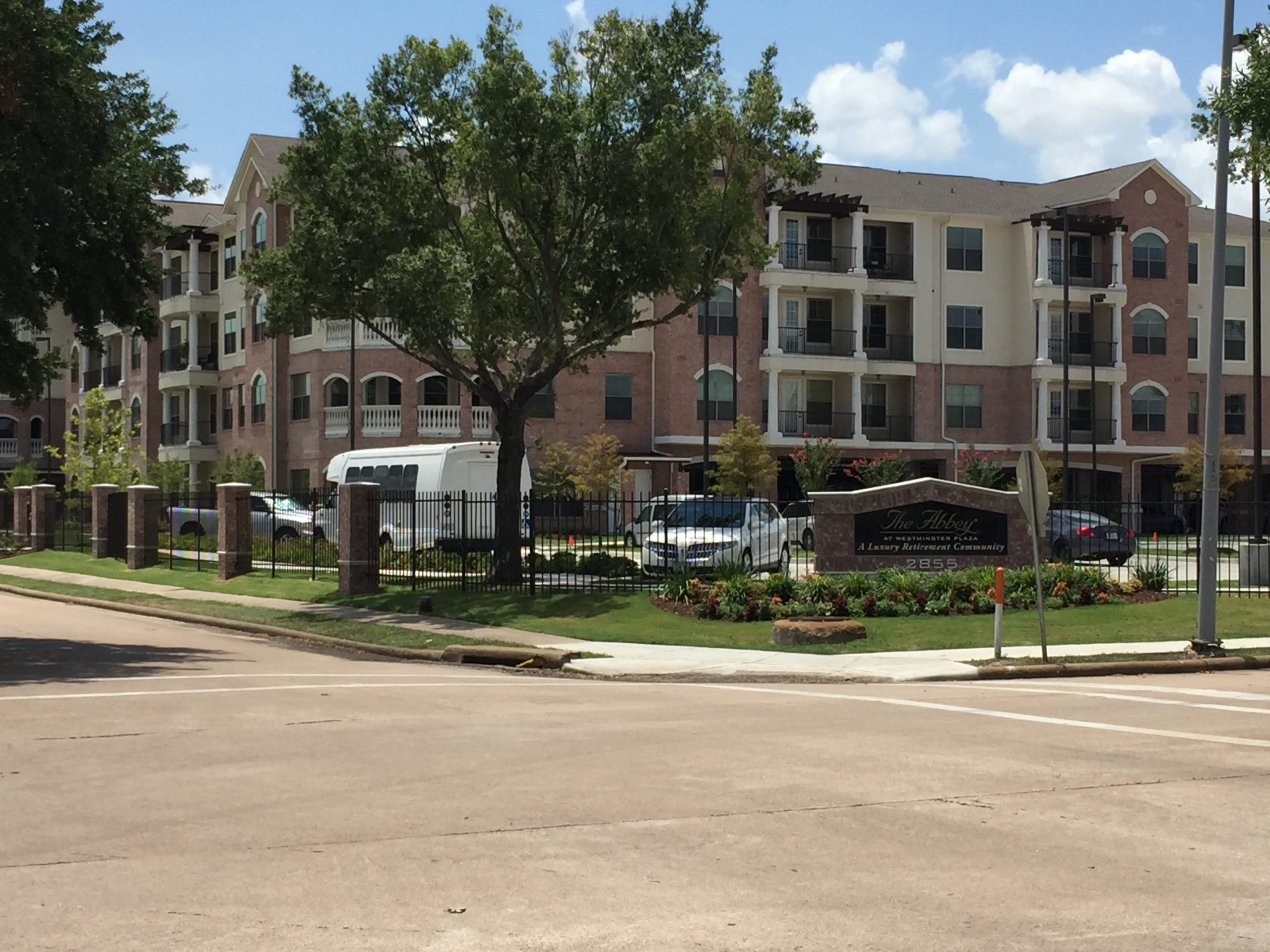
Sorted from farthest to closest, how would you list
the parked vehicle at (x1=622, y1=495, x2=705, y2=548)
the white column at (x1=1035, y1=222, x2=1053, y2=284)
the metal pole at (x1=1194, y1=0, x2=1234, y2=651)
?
the white column at (x1=1035, y1=222, x2=1053, y2=284) < the parked vehicle at (x1=622, y1=495, x2=705, y2=548) < the metal pole at (x1=1194, y1=0, x2=1234, y2=651)

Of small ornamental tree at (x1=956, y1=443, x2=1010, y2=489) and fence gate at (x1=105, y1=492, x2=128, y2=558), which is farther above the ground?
small ornamental tree at (x1=956, y1=443, x2=1010, y2=489)

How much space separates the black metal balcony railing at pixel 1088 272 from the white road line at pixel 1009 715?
155 feet

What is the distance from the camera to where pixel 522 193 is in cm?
2641

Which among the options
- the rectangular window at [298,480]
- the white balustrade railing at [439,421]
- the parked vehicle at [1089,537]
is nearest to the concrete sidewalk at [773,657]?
the parked vehicle at [1089,537]

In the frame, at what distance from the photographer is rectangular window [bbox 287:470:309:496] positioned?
55.8 metres

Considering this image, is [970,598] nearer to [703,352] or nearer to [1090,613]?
[1090,613]

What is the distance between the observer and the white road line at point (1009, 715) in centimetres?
1210

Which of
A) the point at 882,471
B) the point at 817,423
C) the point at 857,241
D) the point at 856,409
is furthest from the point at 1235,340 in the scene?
the point at 882,471

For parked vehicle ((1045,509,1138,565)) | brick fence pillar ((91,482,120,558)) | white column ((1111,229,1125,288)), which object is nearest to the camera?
parked vehicle ((1045,509,1138,565))

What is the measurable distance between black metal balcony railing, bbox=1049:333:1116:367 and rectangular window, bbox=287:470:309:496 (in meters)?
31.2

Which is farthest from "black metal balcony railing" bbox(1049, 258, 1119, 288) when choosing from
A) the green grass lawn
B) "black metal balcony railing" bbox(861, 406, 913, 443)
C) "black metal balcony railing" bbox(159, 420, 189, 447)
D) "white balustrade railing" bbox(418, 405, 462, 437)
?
"black metal balcony railing" bbox(159, 420, 189, 447)

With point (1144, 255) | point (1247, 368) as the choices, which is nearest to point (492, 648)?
point (1144, 255)

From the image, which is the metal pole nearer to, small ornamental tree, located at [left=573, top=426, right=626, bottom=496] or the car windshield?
the car windshield

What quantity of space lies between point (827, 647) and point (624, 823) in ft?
42.2
